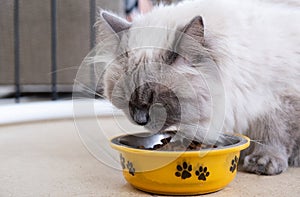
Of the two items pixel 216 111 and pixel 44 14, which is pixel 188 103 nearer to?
pixel 216 111

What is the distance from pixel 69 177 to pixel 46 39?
174 cm

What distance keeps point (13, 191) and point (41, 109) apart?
4.41ft

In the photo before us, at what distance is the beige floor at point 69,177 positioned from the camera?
113 cm

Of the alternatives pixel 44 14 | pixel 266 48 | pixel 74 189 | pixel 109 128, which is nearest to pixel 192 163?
pixel 74 189

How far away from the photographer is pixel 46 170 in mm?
1358

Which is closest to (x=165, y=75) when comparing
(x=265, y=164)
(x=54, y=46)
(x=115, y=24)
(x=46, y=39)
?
(x=115, y=24)

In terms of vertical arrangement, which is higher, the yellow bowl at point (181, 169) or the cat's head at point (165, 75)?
the cat's head at point (165, 75)

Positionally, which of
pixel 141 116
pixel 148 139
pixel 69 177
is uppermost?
pixel 141 116

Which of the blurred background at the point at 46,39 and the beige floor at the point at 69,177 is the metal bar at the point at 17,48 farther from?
the beige floor at the point at 69,177

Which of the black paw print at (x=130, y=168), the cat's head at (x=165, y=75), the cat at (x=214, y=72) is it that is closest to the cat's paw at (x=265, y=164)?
the cat at (x=214, y=72)

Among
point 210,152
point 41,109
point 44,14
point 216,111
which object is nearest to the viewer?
point 210,152

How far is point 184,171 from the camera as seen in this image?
106 centimetres

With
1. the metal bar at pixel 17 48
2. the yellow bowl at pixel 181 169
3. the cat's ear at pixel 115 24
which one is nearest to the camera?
the yellow bowl at pixel 181 169

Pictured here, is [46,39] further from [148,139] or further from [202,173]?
[202,173]
